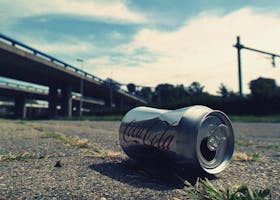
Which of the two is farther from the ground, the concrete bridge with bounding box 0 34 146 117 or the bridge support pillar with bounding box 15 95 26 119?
the concrete bridge with bounding box 0 34 146 117

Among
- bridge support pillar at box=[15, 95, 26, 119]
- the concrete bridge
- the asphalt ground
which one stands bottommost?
the asphalt ground

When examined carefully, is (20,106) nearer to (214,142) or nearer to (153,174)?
(153,174)

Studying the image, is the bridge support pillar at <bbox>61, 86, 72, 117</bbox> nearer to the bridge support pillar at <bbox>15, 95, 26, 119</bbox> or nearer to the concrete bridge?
the concrete bridge

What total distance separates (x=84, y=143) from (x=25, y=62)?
29.0 metres

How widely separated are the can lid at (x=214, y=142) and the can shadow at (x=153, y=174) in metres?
0.09

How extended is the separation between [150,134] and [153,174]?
319mm

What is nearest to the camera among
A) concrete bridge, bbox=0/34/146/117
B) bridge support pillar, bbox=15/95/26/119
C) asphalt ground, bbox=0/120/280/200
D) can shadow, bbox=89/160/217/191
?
asphalt ground, bbox=0/120/280/200

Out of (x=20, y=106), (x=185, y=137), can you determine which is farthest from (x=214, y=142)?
(x=20, y=106)

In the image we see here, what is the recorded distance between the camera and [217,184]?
196 cm

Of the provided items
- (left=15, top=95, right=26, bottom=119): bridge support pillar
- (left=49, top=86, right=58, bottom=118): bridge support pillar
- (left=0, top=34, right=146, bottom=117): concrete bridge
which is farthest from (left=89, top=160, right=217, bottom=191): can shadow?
(left=15, top=95, right=26, bottom=119): bridge support pillar

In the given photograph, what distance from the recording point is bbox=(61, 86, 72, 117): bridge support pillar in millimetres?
45219

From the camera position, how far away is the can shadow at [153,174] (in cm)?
192

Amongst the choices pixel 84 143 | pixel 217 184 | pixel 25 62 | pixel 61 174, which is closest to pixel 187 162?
pixel 217 184

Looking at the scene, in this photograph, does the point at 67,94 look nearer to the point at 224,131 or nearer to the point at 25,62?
the point at 25,62
